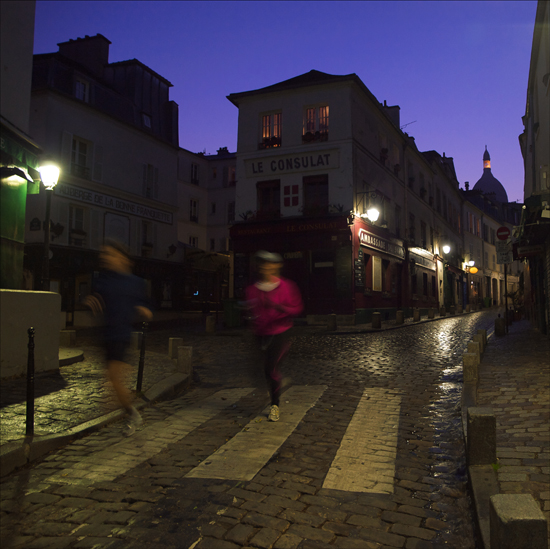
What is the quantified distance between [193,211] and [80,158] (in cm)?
1406

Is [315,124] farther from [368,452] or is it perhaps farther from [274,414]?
[368,452]

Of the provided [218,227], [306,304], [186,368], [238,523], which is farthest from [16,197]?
[218,227]

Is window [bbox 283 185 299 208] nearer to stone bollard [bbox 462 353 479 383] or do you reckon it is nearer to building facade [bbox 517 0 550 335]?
building facade [bbox 517 0 550 335]

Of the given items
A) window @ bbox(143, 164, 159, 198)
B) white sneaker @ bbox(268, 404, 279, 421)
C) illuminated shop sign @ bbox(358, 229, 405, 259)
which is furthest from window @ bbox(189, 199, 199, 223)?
white sneaker @ bbox(268, 404, 279, 421)

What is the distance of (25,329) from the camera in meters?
7.48

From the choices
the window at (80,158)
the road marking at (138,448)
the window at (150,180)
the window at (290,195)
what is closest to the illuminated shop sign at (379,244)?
the window at (290,195)

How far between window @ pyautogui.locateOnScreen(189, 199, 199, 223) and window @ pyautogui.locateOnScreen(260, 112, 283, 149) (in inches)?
513

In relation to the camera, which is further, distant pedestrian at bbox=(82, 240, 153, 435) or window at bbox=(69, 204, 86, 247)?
window at bbox=(69, 204, 86, 247)

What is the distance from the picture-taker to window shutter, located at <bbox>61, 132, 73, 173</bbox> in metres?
20.3

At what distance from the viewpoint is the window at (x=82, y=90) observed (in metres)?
21.6

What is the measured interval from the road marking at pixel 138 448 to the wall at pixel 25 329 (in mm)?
3025

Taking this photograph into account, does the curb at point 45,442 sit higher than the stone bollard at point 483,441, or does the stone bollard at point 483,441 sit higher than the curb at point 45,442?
the stone bollard at point 483,441

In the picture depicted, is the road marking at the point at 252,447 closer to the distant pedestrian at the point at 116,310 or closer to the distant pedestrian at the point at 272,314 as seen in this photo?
the distant pedestrian at the point at 272,314

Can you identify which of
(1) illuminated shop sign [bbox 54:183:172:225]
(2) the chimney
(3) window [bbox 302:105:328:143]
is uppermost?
(2) the chimney
